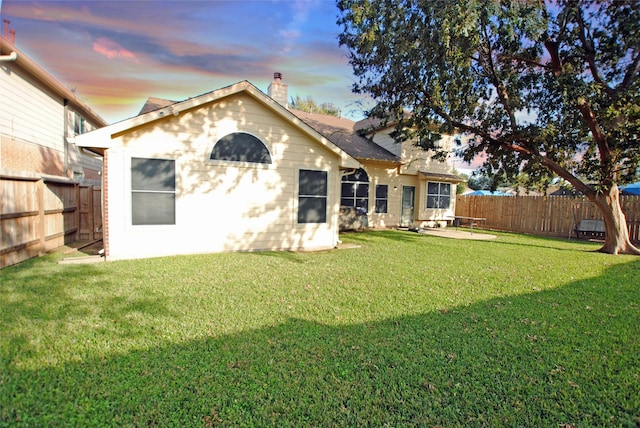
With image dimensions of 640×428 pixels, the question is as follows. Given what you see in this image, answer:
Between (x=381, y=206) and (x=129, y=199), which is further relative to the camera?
(x=381, y=206)

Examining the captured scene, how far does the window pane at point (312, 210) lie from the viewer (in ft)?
32.3

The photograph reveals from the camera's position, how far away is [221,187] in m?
8.79

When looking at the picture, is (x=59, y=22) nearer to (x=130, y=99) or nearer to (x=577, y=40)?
(x=130, y=99)

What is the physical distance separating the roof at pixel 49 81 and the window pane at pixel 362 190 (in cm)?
1257

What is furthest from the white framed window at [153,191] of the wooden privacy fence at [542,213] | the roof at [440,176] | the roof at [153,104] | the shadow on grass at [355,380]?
the wooden privacy fence at [542,213]

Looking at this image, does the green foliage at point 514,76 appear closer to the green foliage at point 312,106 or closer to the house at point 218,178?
the house at point 218,178

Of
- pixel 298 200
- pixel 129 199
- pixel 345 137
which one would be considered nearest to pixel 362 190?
pixel 345 137

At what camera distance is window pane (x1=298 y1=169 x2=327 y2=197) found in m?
9.77

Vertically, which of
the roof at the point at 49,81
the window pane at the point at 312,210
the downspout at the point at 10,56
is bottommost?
the window pane at the point at 312,210

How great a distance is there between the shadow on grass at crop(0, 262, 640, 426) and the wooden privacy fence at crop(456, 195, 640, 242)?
12.0 metres

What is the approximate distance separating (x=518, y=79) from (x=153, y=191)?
1191cm

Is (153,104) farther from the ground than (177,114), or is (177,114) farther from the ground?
(153,104)

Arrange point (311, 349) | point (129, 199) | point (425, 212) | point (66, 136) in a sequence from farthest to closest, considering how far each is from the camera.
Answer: point (425, 212) < point (66, 136) < point (129, 199) < point (311, 349)

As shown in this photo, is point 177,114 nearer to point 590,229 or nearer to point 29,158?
point 29,158
